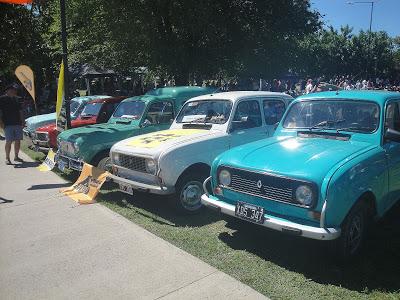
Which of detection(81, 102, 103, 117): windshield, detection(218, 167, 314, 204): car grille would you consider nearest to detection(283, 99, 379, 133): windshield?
detection(218, 167, 314, 204): car grille

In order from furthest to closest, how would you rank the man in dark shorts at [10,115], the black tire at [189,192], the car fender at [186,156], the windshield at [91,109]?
the windshield at [91,109] < the man in dark shorts at [10,115] < the black tire at [189,192] < the car fender at [186,156]

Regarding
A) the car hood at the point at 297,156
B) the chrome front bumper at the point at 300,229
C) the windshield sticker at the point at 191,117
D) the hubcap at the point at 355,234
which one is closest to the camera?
the chrome front bumper at the point at 300,229

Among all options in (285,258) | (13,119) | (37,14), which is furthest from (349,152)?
(37,14)

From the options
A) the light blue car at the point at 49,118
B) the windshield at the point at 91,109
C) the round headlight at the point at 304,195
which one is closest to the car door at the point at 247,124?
the round headlight at the point at 304,195

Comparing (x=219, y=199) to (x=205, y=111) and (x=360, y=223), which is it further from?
(x=205, y=111)

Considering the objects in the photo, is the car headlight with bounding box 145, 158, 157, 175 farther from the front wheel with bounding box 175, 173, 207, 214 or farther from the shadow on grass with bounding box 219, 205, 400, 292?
the shadow on grass with bounding box 219, 205, 400, 292

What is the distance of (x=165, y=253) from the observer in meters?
4.92

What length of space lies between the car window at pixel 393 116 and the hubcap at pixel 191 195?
280cm

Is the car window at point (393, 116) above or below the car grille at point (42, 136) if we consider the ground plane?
above

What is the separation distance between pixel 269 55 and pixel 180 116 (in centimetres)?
1162

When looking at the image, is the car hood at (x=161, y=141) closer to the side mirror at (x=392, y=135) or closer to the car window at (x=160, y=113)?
the car window at (x=160, y=113)

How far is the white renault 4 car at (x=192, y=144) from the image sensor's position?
5941 millimetres

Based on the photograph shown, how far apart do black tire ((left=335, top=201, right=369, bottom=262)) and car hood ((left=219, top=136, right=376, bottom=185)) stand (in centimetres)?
58

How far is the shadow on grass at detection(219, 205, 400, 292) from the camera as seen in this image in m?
4.16
